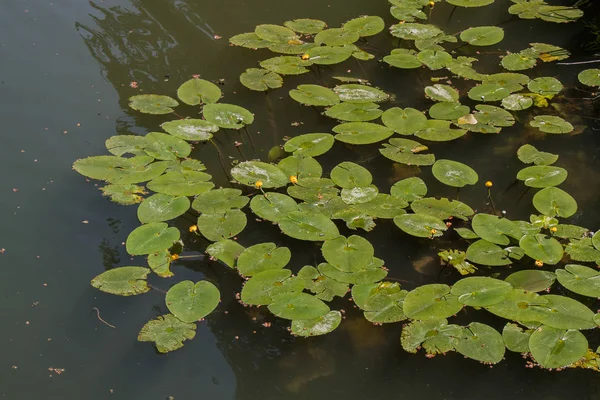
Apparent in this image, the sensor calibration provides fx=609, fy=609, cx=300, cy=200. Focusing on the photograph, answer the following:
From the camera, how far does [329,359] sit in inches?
95.7

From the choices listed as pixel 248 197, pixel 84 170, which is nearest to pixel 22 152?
pixel 84 170

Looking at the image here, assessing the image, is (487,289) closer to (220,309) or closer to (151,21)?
(220,309)

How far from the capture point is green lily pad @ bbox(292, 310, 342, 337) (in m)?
2.42

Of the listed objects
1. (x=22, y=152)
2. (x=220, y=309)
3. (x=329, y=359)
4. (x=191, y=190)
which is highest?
(x=22, y=152)

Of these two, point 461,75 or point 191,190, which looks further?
point 461,75

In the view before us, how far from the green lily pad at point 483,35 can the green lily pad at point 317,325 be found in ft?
7.58

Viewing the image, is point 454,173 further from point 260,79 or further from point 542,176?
point 260,79

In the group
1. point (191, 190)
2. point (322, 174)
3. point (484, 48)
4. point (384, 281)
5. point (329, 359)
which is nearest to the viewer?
point (329, 359)

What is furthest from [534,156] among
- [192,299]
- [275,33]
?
[192,299]

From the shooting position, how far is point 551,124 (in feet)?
11.2

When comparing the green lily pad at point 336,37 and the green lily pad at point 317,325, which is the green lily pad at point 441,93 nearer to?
the green lily pad at point 336,37

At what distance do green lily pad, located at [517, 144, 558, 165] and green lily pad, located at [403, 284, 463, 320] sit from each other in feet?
3.45

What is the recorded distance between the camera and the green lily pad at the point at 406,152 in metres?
3.14

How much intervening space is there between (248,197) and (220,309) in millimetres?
616
